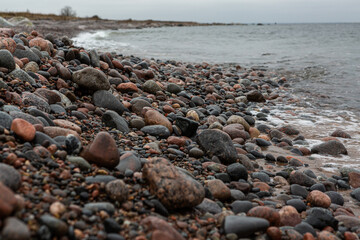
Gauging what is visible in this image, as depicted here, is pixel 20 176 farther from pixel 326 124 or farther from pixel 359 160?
pixel 326 124

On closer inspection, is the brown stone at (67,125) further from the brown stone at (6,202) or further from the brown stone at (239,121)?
the brown stone at (239,121)

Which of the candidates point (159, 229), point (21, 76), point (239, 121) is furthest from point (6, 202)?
point (239, 121)

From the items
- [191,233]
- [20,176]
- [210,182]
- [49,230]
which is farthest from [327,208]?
[20,176]

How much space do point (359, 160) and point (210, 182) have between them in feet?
8.73

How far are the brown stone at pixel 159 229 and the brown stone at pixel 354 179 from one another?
8.58 feet

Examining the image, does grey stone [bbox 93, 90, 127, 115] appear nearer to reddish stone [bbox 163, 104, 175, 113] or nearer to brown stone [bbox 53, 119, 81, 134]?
reddish stone [bbox 163, 104, 175, 113]

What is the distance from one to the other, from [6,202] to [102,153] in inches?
39.0

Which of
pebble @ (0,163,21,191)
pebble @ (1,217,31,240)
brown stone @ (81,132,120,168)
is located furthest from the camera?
brown stone @ (81,132,120,168)

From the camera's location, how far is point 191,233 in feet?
6.45

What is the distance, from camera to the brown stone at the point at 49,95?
3611mm

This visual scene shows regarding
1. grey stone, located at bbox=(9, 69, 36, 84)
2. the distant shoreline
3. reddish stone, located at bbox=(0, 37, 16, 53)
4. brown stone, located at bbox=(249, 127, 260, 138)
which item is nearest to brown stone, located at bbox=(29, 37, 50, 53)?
reddish stone, located at bbox=(0, 37, 16, 53)

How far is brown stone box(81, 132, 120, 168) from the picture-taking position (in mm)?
2353

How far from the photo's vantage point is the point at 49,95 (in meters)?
3.65

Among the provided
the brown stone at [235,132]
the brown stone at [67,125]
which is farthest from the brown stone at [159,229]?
the brown stone at [235,132]
